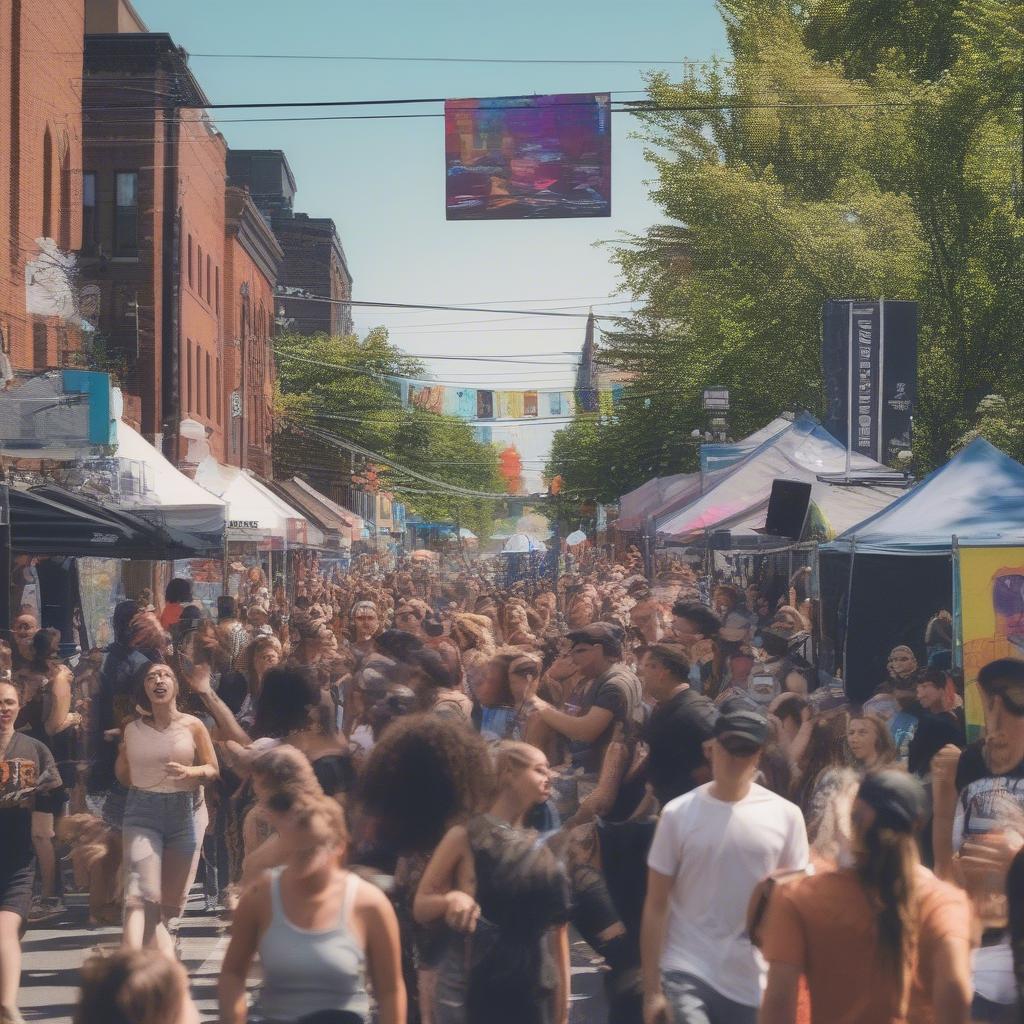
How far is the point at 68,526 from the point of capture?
14773 mm

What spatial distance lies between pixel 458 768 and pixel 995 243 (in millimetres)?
26841

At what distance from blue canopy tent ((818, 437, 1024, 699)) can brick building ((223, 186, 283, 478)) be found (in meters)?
31.5

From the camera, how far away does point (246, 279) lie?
5031cm

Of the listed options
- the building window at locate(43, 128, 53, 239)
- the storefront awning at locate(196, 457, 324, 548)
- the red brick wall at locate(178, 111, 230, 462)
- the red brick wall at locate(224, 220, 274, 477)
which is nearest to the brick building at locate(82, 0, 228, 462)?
the red brick wall at locate(178, 111, 230, 462)

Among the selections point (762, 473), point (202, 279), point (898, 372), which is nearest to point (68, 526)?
point (762, 473)

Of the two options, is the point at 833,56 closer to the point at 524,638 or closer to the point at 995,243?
the point at 995,243

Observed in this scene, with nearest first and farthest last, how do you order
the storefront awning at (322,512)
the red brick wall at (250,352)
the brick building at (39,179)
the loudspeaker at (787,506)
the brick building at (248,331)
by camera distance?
the loudspeaker at (787,506) < the brick building at (39,179) < the brick building at (248,331) < the red brick wall at (250,352) < the storefront awning at (322,512)

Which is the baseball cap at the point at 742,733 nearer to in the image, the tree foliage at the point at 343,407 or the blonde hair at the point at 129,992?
the blonde hair at the point at 129,992

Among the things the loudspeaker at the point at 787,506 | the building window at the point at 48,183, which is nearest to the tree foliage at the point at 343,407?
the building window at the point at 48,183

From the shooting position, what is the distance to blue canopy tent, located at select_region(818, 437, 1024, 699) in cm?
1291

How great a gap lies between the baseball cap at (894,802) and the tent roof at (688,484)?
20615 millimetres

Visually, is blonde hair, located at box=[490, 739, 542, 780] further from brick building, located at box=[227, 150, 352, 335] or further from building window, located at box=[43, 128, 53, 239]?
brick building, located at box=[227, 150, 352, 335]

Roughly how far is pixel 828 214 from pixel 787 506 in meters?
16.6

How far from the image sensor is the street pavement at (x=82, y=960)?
8578 mm
